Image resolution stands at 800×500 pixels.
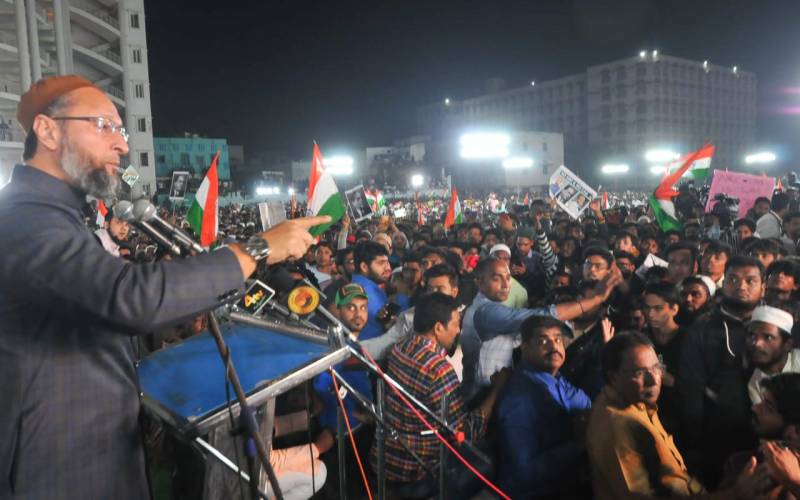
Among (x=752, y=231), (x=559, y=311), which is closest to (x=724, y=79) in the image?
(x=752, y=231)

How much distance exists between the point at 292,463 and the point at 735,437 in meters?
2.84

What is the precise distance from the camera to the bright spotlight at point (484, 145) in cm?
6088

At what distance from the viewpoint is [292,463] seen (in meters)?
3.24

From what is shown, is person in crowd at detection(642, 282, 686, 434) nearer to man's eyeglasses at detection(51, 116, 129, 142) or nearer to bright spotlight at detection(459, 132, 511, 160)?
man's eyeglasses at detection(51, 116, 129, 142)

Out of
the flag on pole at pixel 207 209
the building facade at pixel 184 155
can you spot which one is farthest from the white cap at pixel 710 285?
the building facade at pixel 184 155

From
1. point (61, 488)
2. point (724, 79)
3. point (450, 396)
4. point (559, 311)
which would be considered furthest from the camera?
point (724, 79)

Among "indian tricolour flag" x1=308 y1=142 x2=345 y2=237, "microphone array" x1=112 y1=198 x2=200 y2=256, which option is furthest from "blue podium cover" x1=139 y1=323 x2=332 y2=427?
"indian tricolour flag" x1=308 y1=142 x2=345 y2=237

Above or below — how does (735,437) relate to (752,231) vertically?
below

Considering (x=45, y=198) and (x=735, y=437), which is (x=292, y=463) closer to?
(x=45, y=198)

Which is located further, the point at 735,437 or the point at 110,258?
the point at 735,437

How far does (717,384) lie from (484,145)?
2326 inches

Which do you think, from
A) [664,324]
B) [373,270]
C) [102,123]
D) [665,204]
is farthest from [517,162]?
[102,123]

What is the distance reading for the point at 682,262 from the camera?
652 cm

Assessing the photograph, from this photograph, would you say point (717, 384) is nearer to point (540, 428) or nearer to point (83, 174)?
point (540, 428)
